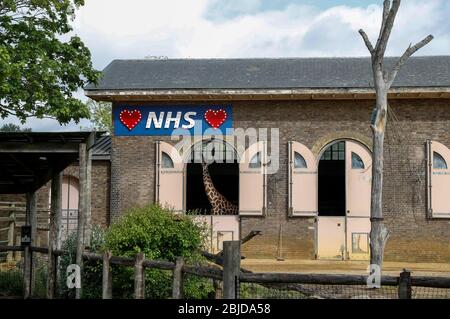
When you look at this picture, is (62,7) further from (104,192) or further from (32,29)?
(104,192)

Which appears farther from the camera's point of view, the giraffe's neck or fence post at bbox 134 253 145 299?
the giraffe's neck

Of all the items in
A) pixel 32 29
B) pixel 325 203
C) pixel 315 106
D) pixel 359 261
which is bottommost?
pixel 359 261

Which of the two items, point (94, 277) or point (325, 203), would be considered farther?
point (325, 203)

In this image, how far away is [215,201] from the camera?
2289 centimetres

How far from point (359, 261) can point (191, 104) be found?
23.0 ft

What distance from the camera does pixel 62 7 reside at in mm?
19109

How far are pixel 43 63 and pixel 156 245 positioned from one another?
7.49 metres

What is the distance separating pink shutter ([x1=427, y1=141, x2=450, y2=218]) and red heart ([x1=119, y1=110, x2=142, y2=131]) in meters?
8.94

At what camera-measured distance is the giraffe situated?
22672 mm

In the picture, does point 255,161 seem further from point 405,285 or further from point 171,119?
point 405,285

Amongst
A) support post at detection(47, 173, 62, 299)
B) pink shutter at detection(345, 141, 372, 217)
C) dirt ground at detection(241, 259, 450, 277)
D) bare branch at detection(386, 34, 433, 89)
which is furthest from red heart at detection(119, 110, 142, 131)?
bare branch at detection(386, 34, 433, 89)

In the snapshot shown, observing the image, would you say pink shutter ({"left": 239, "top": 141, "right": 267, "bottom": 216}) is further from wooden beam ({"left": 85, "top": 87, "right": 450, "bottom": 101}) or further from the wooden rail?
the wooden rail

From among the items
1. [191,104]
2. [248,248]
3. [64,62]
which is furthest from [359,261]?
[64,62]
